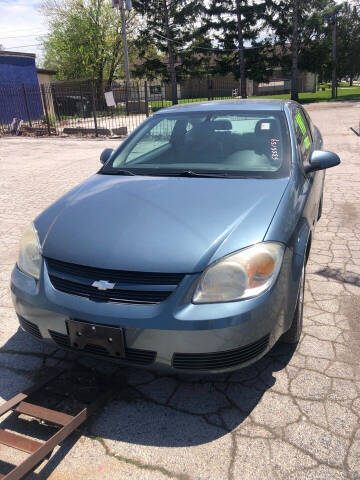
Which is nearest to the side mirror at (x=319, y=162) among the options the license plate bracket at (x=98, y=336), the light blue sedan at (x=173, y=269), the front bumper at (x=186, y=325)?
the light blue sedan at (x=173, y=269)

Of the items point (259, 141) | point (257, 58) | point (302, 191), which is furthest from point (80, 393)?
point (257, 58)

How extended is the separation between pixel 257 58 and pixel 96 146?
28.9 meters

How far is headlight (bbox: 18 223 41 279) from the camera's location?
2.39m

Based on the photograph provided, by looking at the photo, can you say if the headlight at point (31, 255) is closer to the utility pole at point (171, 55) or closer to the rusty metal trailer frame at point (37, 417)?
the rusty metal trailer frame at point (37, 417)

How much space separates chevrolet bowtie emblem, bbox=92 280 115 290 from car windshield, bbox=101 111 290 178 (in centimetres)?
122

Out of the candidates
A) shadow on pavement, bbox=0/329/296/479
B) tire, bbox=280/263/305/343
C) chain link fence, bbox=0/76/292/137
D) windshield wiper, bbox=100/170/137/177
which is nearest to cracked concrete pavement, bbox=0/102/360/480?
shadow on pavement, bbox=0/329/296/479

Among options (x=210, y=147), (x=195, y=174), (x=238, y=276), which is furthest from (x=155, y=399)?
(x=210, y=147)

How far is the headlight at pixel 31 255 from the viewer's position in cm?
239

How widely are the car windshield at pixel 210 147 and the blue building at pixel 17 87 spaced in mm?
19262

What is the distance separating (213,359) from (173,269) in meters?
0.51

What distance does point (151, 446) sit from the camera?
2059mm

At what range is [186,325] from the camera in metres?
1.94

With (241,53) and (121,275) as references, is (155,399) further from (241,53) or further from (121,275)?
(241,53)

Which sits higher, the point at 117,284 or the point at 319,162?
the point at 319,162
